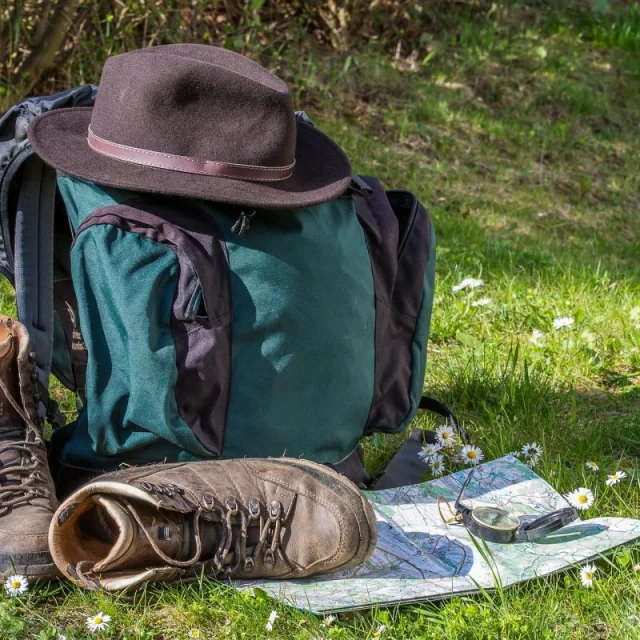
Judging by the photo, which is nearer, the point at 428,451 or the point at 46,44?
the point at 428,451

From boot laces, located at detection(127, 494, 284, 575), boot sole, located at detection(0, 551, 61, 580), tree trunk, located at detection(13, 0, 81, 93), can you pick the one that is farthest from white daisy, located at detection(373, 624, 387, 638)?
tree trunk, located at detection(13, 0, 81, 93)

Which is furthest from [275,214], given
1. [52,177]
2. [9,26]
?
[9,26]

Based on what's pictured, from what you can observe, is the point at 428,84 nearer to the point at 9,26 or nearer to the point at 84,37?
the point at 84,37

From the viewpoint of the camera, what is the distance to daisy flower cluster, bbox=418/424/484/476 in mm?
2734

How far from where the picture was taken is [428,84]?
6.43 metres

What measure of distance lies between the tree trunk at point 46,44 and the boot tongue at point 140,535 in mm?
3336

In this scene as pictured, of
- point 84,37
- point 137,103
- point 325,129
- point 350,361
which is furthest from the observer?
point 325,129

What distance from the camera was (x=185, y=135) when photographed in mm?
2225

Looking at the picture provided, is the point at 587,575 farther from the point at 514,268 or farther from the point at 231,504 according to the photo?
the point at 514,268

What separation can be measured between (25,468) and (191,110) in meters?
0.93

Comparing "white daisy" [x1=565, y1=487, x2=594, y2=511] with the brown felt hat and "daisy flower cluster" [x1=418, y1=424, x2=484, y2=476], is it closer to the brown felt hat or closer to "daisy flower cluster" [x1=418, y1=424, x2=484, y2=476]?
"daisy flower cluster" [x1=418, y1=424, x2=484, y2=476]

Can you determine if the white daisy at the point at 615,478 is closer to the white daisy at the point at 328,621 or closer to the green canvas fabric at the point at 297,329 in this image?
the green canvas fabric at the point at 297,329

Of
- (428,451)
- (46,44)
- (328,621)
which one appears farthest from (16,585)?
(46,44)

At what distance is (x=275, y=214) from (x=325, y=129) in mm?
3525
